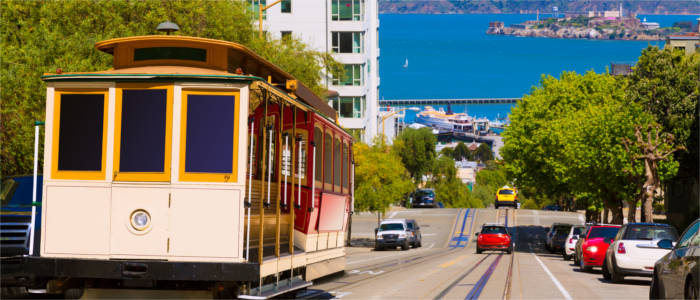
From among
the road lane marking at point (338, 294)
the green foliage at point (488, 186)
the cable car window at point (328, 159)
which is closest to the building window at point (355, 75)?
the road lane marking at point (338, 294)

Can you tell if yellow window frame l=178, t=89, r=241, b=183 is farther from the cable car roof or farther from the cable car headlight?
the cable car headlight

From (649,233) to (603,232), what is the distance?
655 centimetres

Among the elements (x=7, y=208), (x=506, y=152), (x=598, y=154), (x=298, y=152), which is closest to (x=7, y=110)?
(x=7, y=208)

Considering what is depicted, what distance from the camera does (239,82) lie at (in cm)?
1115

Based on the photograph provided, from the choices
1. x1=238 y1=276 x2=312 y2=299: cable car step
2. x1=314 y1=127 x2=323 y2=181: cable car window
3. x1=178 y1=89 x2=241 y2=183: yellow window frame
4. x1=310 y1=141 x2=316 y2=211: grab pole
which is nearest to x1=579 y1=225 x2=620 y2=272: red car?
x1=314 y1=127 x2=323 y2=181: cable car window

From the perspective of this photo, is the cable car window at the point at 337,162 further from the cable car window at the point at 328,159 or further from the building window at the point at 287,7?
the building window at the point at 287,7

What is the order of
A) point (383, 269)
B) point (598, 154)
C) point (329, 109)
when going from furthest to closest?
point (598, 154)
point (383, 269)
point (329, 109)

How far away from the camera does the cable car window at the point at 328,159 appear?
52.3 feet

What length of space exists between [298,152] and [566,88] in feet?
153

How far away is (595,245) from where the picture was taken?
27.2m

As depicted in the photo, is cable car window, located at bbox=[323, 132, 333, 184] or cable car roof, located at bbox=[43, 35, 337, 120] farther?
cable car window, located at bbox=[323, 132, 333, 184]

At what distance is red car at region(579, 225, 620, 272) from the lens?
26938 mm

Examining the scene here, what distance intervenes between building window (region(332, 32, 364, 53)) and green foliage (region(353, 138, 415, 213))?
21655mm

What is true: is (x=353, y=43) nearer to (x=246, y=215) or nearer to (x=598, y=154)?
(x=598, y=154)
